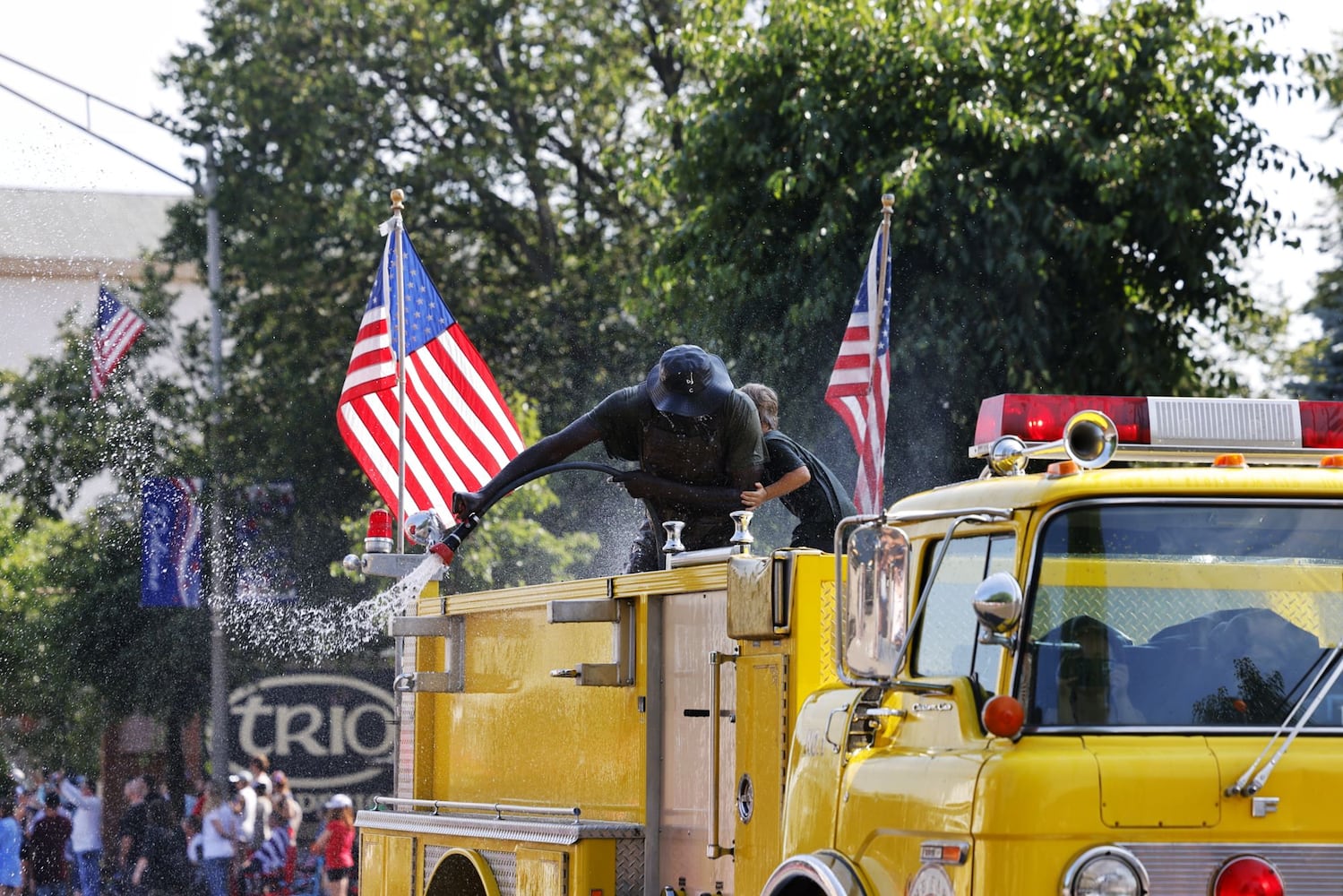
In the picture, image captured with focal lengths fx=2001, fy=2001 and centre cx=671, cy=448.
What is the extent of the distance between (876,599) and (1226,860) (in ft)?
3.20

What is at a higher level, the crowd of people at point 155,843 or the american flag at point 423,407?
the american flag at point 423,407

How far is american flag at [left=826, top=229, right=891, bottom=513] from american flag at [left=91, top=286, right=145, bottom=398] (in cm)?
1326

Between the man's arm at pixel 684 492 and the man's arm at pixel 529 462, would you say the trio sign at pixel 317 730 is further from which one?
the man's arm at pixel 684 492

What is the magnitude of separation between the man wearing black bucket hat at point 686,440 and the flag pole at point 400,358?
423 centimetres

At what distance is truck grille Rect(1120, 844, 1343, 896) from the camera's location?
4.26 m

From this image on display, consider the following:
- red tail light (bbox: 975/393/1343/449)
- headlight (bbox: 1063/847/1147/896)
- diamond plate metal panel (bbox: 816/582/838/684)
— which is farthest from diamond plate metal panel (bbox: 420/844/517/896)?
headlight (bbox: 1063/847/1147/896)

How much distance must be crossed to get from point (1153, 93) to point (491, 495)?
453 inches

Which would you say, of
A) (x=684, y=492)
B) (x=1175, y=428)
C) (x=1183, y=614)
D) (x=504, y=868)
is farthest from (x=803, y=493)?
(x=1183, y=614)

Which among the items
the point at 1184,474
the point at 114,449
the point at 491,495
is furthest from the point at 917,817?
the point at 114,449

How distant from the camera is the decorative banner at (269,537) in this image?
26.6 m

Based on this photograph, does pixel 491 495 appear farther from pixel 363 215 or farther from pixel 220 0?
pixel 220 0

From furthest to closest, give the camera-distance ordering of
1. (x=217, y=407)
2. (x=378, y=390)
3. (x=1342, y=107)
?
1. (x=217, y=407)
2. (x=1342, y=107)
3. (x=378, y=390)

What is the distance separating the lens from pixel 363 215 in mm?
28844

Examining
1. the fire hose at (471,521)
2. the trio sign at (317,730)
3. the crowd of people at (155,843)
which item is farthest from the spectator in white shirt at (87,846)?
the fire hose at (471,521)
